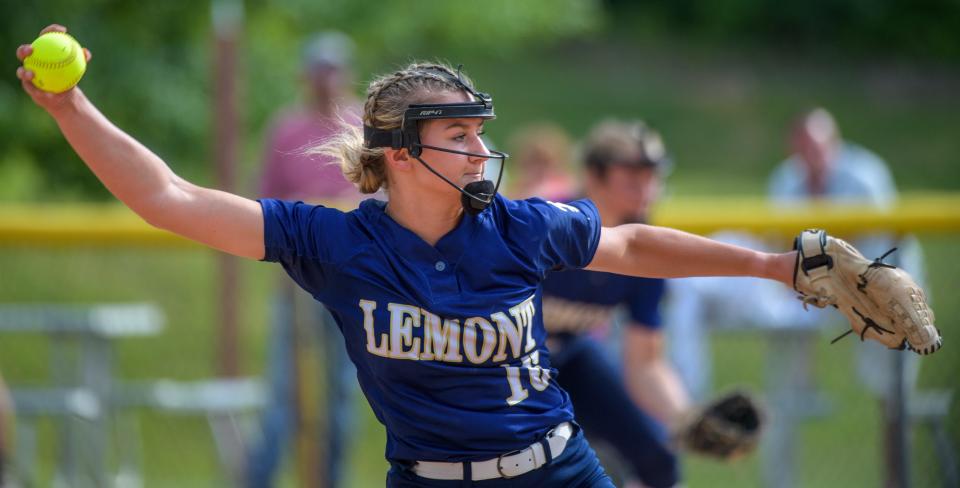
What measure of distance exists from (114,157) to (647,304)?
2768 millimetres

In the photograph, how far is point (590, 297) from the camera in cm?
512

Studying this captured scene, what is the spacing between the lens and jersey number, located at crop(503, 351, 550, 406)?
322 centimetres

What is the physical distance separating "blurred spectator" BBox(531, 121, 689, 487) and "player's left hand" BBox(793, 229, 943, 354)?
172 centimetres

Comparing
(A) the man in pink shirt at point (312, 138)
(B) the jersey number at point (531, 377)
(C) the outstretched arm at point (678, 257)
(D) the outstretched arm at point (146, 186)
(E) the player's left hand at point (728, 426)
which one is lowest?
(E) the player's left hand at point (728, 426)

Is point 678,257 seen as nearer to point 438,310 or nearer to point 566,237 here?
point 566,237

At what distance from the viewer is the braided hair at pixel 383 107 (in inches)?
128

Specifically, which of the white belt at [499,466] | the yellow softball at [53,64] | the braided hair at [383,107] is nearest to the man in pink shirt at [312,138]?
the braided hair at [383,107]

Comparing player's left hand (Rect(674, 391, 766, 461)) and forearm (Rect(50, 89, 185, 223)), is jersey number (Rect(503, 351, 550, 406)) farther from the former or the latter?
player's left hand (Rect(674, 391, 766, 461))

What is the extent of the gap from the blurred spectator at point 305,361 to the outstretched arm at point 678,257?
85.3 inches

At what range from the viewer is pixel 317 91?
661 cm

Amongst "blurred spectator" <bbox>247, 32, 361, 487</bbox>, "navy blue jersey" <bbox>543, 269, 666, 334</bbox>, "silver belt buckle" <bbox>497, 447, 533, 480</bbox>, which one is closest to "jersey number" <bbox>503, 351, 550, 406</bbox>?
"silver belt buckle" <bbox>497, 447, 533, 480</bbox>

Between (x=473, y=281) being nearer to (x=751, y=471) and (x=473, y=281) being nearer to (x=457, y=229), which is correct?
(x=457, y=229)

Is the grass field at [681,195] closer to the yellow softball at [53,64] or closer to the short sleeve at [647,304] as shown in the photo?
the short sleeve at [647,304]

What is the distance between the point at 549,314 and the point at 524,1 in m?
10.1
